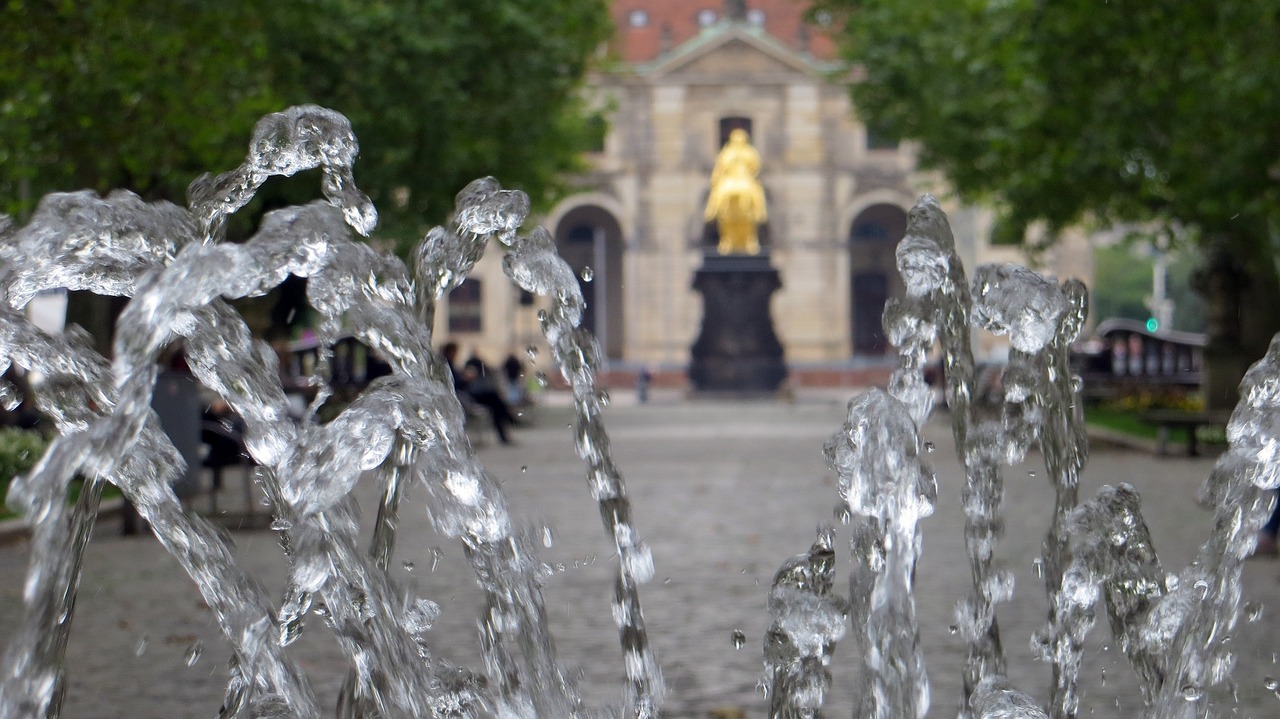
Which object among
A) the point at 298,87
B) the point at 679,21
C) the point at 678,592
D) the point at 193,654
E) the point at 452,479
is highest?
the point at 679,21

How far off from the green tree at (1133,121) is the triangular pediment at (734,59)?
40.6m

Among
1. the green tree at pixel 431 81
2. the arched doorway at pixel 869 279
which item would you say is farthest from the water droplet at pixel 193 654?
the arched doorway at pixel 869 279

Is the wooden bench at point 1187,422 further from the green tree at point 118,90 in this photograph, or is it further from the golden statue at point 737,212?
the golden statue at point 737,212

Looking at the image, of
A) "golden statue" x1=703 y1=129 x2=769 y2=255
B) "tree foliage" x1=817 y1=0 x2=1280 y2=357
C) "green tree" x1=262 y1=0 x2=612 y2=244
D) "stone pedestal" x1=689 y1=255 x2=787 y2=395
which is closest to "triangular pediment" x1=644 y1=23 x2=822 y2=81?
"golden statue" x1=703 y1=129 x2=769 y2=255

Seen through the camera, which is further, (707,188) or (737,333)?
(707,188)

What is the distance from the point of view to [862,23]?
1411 inches

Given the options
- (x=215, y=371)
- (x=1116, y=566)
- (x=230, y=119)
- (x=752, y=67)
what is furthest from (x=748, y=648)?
(x=752, y=67)

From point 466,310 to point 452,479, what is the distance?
69938mm

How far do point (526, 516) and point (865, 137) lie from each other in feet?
202

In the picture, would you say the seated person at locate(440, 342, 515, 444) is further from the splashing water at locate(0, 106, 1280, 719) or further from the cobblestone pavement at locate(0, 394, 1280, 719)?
the splashing water at locate(0, 106, 1280, 719)

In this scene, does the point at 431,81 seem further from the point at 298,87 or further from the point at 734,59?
the point at 734,59

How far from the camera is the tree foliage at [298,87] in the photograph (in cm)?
1669

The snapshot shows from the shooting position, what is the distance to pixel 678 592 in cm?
966

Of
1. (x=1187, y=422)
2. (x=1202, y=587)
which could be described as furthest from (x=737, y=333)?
(x=1202, y=587)
